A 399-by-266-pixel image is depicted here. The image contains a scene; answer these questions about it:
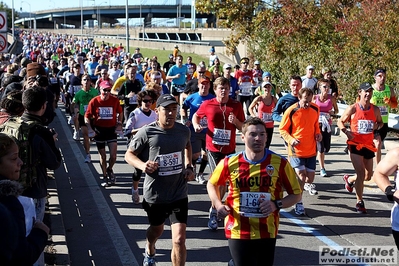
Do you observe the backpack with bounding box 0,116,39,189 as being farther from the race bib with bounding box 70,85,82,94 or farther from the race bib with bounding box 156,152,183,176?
the race bib with bounding box 70,85,82,94

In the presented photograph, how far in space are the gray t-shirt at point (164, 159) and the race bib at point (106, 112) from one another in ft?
14.5

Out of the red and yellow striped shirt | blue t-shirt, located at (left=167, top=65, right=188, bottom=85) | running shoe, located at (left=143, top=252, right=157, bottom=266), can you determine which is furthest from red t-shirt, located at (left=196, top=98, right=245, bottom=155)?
blue t-shirt, located at (left=167, top=65, right=188, bottom=85)

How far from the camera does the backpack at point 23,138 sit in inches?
238

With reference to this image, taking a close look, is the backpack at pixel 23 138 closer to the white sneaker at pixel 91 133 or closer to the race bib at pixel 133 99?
the white sneaker at pixel 91 133

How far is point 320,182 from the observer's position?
1149cm

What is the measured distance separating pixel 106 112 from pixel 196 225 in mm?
3184

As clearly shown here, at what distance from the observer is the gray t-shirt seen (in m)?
6.53

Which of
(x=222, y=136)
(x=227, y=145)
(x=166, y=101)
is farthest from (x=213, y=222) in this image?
(x=166, y=101)

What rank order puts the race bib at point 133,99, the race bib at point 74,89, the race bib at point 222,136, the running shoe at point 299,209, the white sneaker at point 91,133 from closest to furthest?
the race bib at point 222,136, the running shoe at point 299,209, the white sneaker at point 91,133, the race bib at point 133,99, the race bib at point 74,89

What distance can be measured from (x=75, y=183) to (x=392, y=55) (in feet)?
32.3

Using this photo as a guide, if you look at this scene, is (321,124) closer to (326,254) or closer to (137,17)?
(326,254)

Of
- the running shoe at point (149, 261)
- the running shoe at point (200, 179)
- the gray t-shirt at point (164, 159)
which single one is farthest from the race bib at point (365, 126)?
the running shoe at point (149, 261)

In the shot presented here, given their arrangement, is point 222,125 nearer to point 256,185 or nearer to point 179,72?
point 256,185

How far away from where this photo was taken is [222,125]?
8.86m
